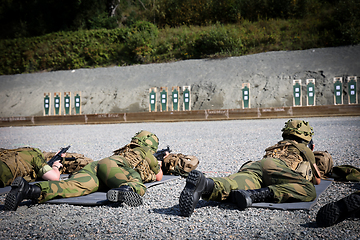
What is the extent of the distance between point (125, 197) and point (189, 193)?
65 cm

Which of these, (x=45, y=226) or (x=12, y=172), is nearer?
(x=45, y=226)

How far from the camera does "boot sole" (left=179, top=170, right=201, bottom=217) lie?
7.49ft

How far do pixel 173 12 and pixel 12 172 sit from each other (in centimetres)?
2503

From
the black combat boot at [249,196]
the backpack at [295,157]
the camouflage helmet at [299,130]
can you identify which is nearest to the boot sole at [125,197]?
the black combat boot at [249,196]

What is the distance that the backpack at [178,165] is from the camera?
14.0 feet

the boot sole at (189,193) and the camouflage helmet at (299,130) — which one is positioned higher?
the camouflage helmet at (299,130)

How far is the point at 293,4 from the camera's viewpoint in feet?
73.0

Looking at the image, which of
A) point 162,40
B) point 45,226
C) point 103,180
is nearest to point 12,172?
point 103,180

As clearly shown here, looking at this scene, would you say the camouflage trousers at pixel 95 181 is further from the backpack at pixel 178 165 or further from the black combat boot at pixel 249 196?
the backpack at pixel 178 165

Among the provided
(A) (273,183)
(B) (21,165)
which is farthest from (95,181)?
(A) (273,183)

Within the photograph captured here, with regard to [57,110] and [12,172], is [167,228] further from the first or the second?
[57,110]

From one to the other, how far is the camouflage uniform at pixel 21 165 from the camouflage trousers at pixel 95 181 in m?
0.90

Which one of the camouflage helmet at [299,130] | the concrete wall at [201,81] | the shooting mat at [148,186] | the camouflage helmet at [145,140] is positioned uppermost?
the concrete wall at [201,81]

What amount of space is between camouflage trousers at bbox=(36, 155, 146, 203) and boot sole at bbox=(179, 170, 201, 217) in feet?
2.04
